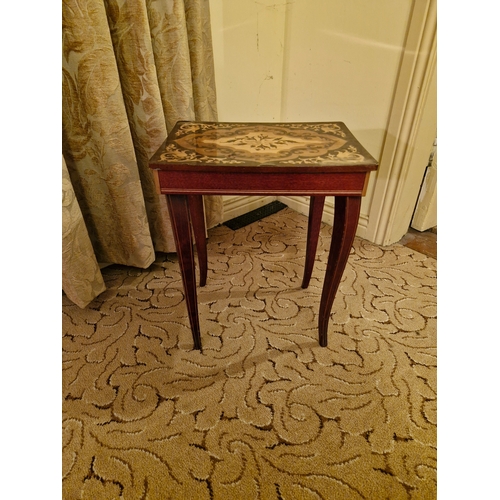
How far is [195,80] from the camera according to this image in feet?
4.50

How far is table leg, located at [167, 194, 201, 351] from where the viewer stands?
87 centimetres

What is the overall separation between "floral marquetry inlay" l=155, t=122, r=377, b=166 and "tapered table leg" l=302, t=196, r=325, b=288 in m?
0.26

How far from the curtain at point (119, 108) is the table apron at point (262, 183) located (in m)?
0.50

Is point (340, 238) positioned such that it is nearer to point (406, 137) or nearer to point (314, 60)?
point (406, 137)

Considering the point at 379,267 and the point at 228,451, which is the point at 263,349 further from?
the point at 379,267

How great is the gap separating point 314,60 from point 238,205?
862mm

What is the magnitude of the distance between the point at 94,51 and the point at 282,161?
748 millimetres

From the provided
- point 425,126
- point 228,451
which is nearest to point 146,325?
point 228,451

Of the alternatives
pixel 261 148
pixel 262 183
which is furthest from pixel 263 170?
pixel 261 148

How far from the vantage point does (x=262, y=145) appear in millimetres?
936

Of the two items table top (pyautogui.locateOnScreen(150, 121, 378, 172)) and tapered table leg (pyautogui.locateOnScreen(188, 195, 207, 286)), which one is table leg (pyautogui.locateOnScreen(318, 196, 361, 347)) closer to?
table top (pyautogui.locateOnScreen(150, 121, 378, 172))

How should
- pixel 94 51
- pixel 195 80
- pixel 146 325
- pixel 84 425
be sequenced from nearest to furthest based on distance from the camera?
pixel 84 425 → pixel 94 51 → pixel 146 325 → pixel 195 80

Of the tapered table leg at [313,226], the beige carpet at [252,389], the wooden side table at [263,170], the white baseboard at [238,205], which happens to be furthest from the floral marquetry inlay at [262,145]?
the white baseboard at [238,205]

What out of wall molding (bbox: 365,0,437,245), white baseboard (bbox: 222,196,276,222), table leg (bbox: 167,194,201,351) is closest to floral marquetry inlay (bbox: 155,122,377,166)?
table leg (bbox: 167,194,201,351)
